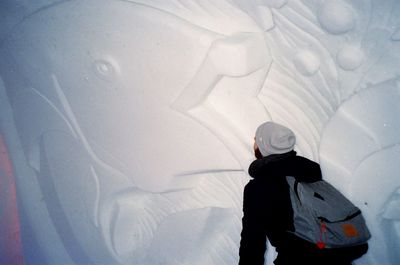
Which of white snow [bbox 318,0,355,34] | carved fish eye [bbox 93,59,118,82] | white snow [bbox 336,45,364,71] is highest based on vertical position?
white snow [bbox 318,0,355,34]

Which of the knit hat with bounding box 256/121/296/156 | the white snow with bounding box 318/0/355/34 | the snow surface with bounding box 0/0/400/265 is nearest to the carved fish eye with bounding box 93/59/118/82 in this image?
the snow surface with bounding box 0/0/400/265

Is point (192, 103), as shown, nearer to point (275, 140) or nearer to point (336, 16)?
point (275, 140)

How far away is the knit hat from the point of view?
44.3 inches

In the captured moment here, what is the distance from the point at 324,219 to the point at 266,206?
0.23m

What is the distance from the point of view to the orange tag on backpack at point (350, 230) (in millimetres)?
Result: 1043

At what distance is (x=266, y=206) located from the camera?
39.2 inches

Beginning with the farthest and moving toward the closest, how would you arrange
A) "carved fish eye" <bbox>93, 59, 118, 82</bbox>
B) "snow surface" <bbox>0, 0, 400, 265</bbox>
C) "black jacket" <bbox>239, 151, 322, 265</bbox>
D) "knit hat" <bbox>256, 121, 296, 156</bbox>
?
1. "carved fish eye" <bbox>93, 59, 118, 82</bbox>
2. "snow surface" <bbox>0, 0, 400, 265</bbox>
3. "knit hat" <bbox>256, 121, 296, 156</bbox>
4. "black jacket" <bbox>239, 151, 322, 265</bbox>

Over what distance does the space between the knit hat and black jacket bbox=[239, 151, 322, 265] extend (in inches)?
1.5

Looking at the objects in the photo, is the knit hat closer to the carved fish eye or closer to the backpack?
the backpack

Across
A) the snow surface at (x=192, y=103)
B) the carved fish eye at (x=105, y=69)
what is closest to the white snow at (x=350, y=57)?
the snow surface at (x=192, y=103)

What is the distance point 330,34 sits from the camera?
122 centimetres

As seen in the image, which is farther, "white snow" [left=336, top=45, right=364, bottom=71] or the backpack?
"white snow" [left=336, top=45, right=364, bottom=71]

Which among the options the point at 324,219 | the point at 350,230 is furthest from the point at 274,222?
the point at 350,230

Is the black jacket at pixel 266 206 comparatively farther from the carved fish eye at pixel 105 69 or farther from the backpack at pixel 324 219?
the carved fish eye at pixel 105 69
